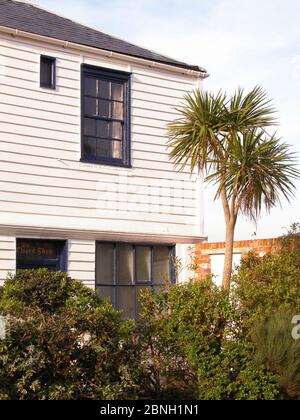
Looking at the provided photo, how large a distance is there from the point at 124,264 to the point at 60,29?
4.97 meters

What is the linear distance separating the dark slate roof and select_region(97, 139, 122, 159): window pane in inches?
73.9

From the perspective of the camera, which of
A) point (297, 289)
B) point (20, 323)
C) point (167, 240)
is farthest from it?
point (167, 240)

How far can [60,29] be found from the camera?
16.1 metres

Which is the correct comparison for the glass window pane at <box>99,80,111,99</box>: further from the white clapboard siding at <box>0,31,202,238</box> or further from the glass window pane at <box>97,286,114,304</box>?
the glass window pane at <box>97,286,114,304</box>

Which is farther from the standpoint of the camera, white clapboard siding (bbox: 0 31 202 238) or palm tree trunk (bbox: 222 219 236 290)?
white clapboard siding (bbox: 0 31 202 238)

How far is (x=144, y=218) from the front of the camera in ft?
53.5

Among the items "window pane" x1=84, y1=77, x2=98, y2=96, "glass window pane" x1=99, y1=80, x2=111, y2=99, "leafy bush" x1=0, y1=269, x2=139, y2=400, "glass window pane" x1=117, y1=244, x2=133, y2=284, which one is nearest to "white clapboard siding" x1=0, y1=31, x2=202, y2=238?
"window pane" x1=84, y1=77, x2=98, y2=96

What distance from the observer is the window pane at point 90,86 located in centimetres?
1587

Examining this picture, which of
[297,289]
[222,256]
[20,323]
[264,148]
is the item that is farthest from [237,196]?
[20,323]

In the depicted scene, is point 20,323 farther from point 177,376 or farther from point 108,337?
point 177,376

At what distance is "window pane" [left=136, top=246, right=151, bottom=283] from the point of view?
1645cm

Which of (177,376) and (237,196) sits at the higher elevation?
(237,196)
